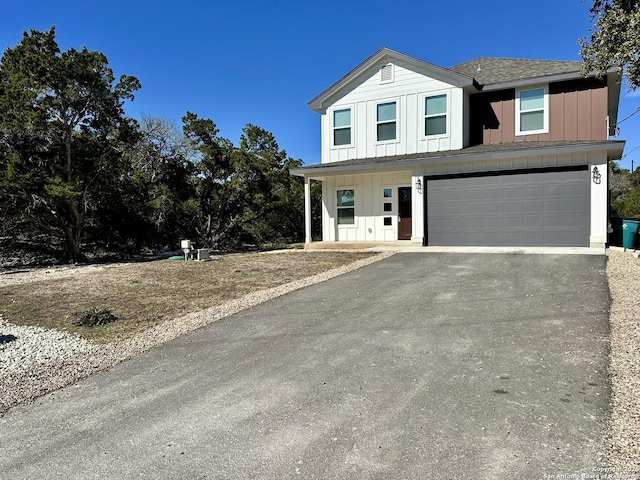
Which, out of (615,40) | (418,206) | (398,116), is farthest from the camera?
(398,116)

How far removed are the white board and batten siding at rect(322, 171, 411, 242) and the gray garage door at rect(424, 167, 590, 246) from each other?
183cm

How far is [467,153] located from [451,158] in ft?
1.58

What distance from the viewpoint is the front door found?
15508mm

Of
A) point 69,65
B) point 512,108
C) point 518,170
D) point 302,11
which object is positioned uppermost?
point 302,11

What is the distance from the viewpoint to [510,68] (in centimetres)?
1502

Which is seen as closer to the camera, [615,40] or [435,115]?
[615,40]

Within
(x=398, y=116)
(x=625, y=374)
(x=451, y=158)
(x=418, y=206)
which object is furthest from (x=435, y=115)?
(x=625, y=374)

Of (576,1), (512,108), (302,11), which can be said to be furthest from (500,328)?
(302,11)

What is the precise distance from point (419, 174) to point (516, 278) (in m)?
6.51

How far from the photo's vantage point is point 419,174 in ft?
46.0

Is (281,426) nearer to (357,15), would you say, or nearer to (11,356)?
(11,356)

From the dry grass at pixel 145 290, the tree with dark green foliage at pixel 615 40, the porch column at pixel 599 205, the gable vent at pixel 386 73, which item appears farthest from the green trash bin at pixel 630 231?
the gable vent at pixel 386 73

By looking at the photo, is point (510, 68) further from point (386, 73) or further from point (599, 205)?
point (599, 205)

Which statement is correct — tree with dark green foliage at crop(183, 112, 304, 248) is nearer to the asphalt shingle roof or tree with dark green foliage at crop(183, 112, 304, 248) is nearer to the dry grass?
the dry grass
